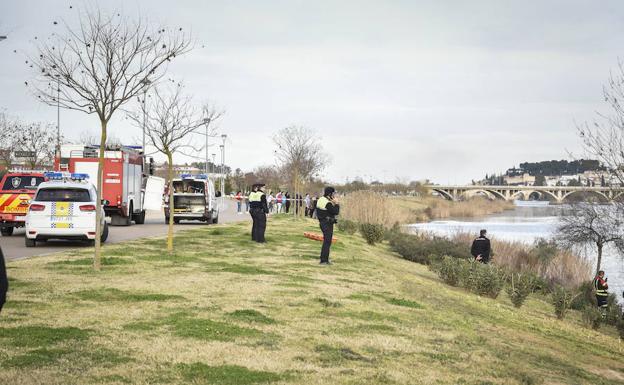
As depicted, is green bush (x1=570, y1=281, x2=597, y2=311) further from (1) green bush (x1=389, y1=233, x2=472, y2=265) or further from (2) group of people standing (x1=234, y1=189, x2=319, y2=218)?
(2) group of people standing (x1=234, y1=189, x2=319, y2=218)

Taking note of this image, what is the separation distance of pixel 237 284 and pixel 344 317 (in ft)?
9.64

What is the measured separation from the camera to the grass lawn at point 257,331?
7.19 metres

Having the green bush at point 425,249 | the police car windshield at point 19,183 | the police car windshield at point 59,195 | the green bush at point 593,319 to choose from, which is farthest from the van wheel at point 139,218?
the green bush at point 593,319

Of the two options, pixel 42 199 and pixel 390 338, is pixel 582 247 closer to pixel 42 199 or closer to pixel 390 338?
pixel 42 199

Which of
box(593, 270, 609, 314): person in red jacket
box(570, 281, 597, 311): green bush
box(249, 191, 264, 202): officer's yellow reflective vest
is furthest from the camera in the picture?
box(570, 281, 597, 311): green bush

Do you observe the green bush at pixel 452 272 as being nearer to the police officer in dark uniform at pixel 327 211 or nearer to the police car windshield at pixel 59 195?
the police officer in dark uniform at pixel 327 211

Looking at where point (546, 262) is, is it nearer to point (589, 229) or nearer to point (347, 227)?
point (589, 229)

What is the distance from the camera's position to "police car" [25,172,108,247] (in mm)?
18797

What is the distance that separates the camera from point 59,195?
19.0 m

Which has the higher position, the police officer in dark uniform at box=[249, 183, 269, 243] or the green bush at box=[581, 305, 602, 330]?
the police officer in dark uniform at box=[249, 183, 269, 243]

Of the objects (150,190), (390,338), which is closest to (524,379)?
(390,338)

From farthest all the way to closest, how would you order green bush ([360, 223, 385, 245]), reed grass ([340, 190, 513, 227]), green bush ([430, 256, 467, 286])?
reed grass ([340, 190, 513, 227]) → green bush ([360, 223, 385, 245]) → green bush ([430, 256, 467, 286])

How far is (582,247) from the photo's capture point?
151 feet

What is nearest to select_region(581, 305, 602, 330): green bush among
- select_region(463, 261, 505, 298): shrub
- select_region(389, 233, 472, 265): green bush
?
select_region(463, 261, 505, 298): shrub
